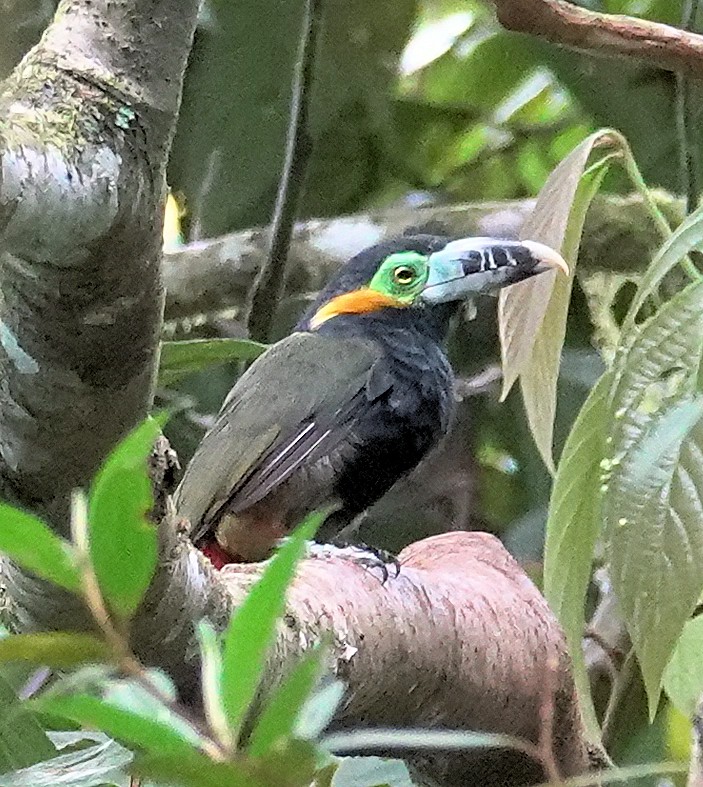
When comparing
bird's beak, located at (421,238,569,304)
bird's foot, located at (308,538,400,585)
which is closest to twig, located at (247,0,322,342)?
bird's beak, located at (421,238,569,304)

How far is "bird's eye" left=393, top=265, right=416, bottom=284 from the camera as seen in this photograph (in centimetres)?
166

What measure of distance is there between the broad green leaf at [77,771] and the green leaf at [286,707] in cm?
25

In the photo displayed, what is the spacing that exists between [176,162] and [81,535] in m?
1.63

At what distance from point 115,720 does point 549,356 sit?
0.81 metres

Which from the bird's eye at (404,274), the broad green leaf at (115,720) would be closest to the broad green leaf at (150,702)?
the broad green leaf at (115,720)

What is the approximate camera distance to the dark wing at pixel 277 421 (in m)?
1.45

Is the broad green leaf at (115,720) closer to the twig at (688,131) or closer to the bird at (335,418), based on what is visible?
the bird at (335,418)

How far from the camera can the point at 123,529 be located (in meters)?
0.42

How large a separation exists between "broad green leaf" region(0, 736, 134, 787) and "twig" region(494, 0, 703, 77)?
0.74 meters

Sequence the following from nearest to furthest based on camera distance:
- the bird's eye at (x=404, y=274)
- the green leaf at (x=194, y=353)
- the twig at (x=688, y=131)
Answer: the green leaf at (x=194, y=353) < the bird's eye at (x=404, y=274) < the twig at (x=688, y=131)

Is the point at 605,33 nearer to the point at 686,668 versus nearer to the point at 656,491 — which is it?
the point at 656,491

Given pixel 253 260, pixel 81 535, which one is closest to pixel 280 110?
pixel 253 260

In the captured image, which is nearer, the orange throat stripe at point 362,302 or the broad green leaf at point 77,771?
the broad green leaf at point 77,771

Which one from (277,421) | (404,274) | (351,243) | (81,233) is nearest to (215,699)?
(81,233)
